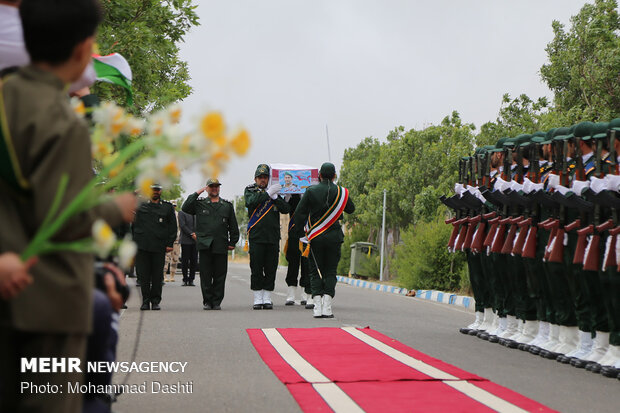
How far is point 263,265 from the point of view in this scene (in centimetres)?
1577

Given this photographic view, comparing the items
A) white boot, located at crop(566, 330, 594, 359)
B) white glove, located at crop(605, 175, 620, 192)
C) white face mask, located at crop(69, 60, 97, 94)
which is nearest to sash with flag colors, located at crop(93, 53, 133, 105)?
white face mask, located at crop(69, 60, 97, 94)

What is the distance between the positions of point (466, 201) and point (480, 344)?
1.81 meters

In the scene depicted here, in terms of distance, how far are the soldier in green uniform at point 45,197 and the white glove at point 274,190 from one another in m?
12.5

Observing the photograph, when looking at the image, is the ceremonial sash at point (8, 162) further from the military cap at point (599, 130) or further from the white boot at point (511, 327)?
the white boot at point (511, 327)

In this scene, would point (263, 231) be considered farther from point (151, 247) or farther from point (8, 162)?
point (8, 162)

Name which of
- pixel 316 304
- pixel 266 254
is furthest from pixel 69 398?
pixel 266 254

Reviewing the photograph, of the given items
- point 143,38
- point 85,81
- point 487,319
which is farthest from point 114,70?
point 143,38

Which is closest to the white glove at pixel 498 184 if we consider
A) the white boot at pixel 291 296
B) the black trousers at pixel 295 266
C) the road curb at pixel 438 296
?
the road curb at pixel 438 296

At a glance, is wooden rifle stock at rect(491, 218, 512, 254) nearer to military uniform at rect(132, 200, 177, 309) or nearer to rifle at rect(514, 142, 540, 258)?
rifle at rect(514, 142, 540, 258)

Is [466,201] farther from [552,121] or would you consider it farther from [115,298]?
[552,121]

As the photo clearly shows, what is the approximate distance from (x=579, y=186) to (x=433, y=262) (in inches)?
601

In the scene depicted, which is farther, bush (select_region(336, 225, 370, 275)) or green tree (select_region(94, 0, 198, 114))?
bush (select_region(336, 225, 370, 275))

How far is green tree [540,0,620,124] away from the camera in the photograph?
22.9 metres

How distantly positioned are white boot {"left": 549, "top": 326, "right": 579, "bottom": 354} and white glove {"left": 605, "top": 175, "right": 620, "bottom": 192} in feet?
5.88
